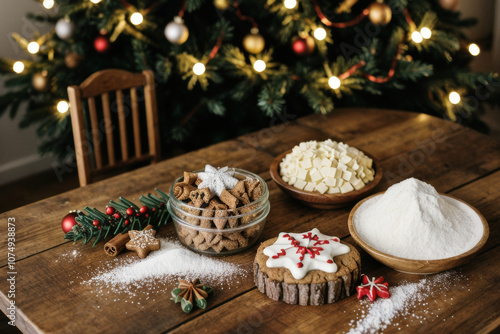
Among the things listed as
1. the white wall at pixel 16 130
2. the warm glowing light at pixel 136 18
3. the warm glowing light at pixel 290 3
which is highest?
the warm glowing light at pixel 290 3

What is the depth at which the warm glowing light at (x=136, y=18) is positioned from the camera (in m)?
2.15

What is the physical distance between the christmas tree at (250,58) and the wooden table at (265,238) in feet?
1.06

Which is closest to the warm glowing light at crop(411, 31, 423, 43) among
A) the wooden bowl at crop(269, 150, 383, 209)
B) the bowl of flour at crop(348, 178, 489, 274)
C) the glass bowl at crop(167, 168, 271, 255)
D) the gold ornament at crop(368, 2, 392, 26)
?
the gold ornament at crop(368, 2, 392, 26)

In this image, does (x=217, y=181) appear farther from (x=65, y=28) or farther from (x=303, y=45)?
(x=65, y=28)

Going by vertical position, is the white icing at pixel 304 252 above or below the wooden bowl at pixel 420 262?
above

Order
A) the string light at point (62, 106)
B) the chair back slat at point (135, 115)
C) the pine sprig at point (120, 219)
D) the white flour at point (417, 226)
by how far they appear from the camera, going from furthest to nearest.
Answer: the string light at point (62, 106) < the chair back slat at point (135, 115) < the pine sprig at point (120, 219) < the white flour at point (417, 226)

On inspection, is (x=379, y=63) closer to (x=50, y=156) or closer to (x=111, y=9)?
(x=111, y=9)

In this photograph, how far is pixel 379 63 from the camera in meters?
2.31

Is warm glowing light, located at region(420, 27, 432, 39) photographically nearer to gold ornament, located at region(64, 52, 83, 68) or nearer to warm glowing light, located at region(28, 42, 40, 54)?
gold ornament, located at region(64, 52, 83, 68)

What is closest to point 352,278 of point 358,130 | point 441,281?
point 441,281

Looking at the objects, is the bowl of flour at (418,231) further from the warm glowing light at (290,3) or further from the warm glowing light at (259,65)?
the warm glowing light at (290,3)

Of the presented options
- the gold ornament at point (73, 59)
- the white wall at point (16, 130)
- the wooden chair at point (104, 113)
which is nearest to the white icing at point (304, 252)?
the wooden chair at point (104, 113)

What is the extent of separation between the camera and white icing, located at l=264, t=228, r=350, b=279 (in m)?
1.07

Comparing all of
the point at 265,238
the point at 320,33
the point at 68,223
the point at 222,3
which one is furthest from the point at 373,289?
the point at 222,3
